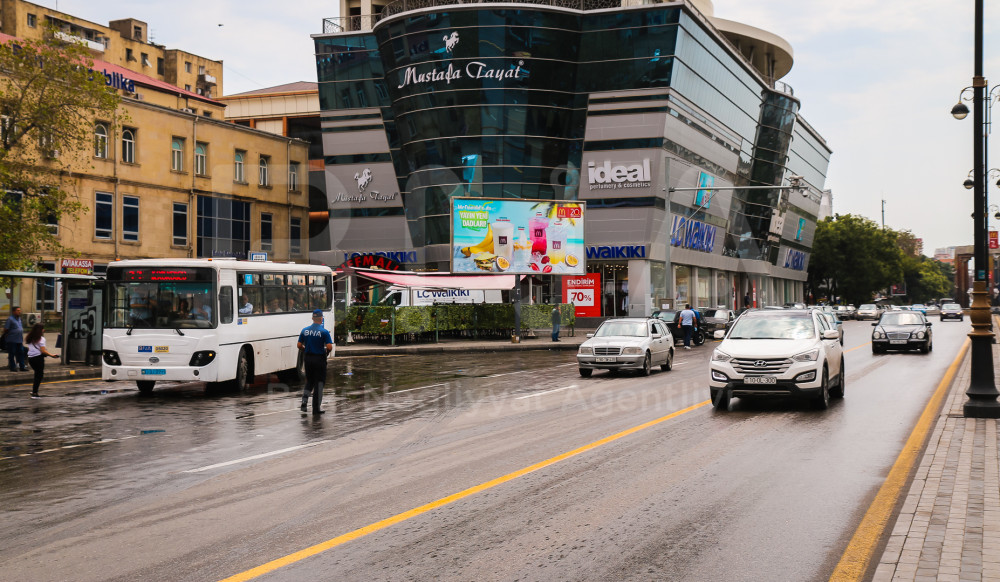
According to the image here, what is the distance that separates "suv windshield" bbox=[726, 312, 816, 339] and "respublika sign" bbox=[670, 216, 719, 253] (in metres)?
40.4

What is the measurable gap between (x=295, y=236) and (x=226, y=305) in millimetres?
44897

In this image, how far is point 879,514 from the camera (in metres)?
7.16

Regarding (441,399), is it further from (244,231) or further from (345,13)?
(345,13)

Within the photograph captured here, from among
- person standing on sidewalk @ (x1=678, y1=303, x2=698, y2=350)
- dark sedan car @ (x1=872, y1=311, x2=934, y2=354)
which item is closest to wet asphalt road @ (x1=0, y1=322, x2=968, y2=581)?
dark sedan car @ (x1=872, y1=311, x2=934, y2=354)

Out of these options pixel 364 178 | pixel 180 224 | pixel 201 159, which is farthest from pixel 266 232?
pixel 180 224

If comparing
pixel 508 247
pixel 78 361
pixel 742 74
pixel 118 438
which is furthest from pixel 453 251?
pixel 742 74

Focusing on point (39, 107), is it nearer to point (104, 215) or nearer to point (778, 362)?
point (778, 362)

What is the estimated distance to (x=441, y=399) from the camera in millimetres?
16734

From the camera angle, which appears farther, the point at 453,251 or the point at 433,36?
the point at 433,36

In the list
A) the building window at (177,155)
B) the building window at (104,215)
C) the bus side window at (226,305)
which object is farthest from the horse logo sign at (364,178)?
the bus side window at (226,305)

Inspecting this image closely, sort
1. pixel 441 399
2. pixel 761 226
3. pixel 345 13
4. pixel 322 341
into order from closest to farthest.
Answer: pixel 322 341 → pixel 441 399 → pixel 345 13 → pixel 761 226

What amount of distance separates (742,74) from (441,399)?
57.4 meters

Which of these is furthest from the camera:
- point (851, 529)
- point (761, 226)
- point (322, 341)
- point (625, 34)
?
point (761, 226)

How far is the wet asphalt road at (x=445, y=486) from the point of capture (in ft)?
19.5
